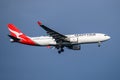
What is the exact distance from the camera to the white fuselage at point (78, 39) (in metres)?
100

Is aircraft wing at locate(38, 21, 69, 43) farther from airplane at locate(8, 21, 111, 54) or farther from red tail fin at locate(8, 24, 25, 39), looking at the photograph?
red tail fin at locate(8, 24, 25, 39)

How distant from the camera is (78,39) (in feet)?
328

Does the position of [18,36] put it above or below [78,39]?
above

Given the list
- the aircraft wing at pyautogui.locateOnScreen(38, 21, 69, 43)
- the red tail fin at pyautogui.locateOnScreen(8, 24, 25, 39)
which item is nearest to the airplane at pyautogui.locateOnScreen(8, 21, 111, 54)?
the aircraft wing at pyautogui.locateOnScreen(38, 21, 69, 43)

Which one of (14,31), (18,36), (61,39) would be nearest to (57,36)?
(61,39)

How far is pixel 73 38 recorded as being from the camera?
10038 cm

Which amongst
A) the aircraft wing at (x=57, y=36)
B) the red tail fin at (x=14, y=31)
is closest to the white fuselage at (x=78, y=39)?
the aircraft wing at (x=57, y=36)

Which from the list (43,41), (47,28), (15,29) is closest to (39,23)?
(47,28)

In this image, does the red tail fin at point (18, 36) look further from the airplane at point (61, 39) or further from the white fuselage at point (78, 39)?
the white fuselage at point (78, 39)

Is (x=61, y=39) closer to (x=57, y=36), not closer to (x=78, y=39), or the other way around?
(x=57, y=36)

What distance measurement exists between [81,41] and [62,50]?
7.79 m

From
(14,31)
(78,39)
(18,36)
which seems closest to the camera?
(78,39)

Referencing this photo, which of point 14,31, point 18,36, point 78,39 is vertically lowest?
point 78,39

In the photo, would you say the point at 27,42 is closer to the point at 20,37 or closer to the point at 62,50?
the point at 20,37
